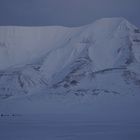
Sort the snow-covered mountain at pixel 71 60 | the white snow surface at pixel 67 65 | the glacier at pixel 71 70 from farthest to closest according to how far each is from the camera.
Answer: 1. the snow-covered mountain at pixel 71 60
2. the white snow surface at pixel 67 65
3. the glacier at pixel 71 70

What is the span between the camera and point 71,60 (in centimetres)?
12800

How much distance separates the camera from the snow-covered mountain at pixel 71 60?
116m

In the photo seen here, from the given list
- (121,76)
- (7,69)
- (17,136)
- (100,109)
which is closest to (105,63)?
(121,76)

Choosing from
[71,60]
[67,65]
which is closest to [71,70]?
[67,65]

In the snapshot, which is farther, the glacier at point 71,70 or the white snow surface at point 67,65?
the white snow surface at point 67,65

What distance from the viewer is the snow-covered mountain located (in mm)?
116188

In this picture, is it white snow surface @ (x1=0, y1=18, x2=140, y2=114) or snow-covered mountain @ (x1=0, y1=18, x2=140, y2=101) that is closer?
white snow surface @ (x1=0, y1=18, x2=140, y2=114)

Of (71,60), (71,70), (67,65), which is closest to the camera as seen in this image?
(71,70)

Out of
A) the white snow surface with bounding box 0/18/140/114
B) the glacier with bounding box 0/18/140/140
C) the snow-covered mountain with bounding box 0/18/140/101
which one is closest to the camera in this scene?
the glacier with bounding box 0/18/140/140

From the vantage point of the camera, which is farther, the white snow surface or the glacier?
the white snow surface

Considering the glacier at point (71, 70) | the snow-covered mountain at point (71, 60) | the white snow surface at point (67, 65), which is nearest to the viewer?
the glacier at point (71, 70)

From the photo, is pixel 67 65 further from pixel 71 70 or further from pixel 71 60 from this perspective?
pixel 71 70

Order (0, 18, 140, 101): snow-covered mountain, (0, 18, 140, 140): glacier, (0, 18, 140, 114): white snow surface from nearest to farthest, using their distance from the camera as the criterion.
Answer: (0, 18, 140, 140): glacier → (0, 18, 140, 114): white snow surface → (0, 18, 140, 101): snow-covered mountain

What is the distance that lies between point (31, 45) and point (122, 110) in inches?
1704
